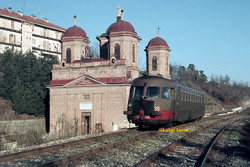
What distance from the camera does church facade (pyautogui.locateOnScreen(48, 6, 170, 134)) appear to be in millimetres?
35156

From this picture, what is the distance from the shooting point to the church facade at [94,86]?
3516cm

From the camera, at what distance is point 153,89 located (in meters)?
16.4

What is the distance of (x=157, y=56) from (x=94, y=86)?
15672 millimetres

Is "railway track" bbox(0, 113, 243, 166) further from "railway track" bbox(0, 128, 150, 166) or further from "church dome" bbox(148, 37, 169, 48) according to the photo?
"church dome" bbox(148, 37, 169, 48)

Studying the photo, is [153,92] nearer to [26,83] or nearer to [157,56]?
[157,56]

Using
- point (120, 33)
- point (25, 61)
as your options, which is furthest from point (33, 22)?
point (120, 33)

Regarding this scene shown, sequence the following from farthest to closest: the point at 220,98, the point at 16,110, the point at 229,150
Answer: the point at 220,98
the point at 16,110
the point at 229,150

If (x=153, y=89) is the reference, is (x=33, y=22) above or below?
→ above

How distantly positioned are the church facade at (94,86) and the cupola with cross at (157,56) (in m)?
6.09

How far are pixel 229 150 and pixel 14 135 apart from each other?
32414 millimetres

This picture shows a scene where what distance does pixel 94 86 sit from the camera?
35969 millimetres

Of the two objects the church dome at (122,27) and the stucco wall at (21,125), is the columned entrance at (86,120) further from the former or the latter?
the church dome at (122,27)

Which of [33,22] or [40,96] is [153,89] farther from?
[33,22]

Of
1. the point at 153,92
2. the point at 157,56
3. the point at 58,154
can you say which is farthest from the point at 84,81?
the point at 58,154
